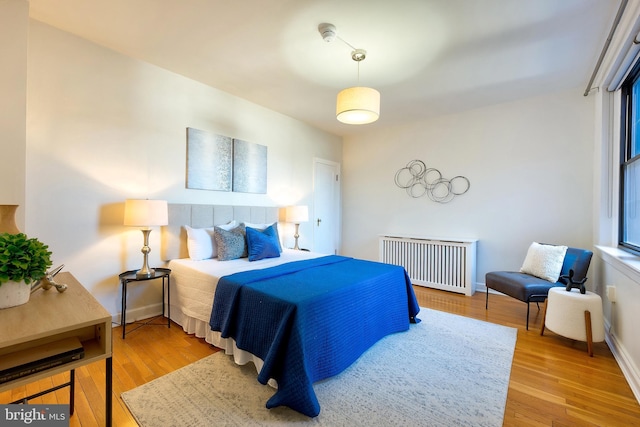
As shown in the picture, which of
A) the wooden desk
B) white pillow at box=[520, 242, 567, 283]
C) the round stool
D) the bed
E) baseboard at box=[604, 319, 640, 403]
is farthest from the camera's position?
white pillow at box=[520, 242, 567, 283]

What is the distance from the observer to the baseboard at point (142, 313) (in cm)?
269

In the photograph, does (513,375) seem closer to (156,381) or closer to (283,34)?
(156,381)

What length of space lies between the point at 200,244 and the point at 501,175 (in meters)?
3.96

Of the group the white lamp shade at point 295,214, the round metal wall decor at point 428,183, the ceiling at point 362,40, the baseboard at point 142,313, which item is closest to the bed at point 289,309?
the baseboard at point 142,313

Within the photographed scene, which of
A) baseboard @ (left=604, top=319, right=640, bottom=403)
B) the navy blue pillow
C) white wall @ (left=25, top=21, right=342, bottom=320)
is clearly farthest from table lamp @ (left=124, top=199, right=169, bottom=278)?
baseboard @ (left=604, top=319, right=640, bottom=403)

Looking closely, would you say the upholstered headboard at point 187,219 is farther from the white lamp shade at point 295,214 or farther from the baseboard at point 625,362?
the baseboard at point 625,362

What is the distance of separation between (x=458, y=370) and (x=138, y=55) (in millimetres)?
3893

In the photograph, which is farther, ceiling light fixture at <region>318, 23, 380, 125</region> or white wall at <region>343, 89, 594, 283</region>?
white wall at <region>343, 89, 594, 283</region>

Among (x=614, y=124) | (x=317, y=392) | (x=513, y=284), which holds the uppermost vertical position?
(x=614, y=124)

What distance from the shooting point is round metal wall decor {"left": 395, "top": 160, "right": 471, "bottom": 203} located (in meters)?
4.14

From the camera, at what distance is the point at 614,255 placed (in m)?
2.24

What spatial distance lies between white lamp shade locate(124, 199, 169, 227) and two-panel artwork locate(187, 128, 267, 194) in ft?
2.30

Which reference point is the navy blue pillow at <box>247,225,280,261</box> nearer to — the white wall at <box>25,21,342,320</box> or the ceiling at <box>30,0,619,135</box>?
the white wall at <box>25,21,342,320</box>

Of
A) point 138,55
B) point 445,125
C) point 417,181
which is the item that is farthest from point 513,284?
point 138,55
